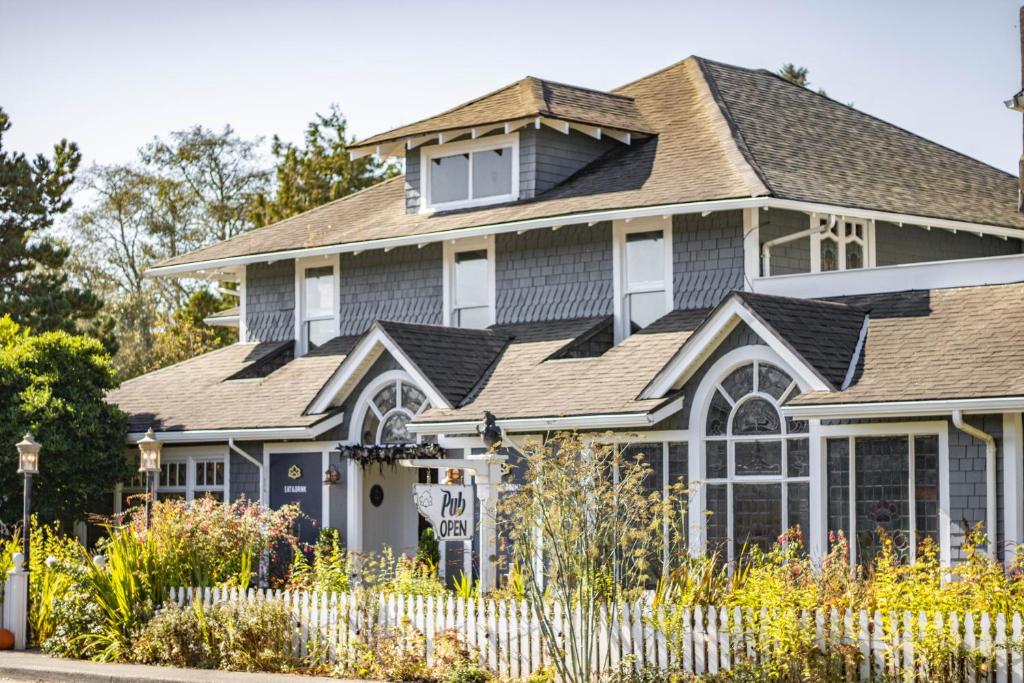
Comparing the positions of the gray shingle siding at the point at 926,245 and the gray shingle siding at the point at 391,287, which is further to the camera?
the gray shingle siding at the point at 391,287

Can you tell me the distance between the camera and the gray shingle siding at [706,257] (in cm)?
2453

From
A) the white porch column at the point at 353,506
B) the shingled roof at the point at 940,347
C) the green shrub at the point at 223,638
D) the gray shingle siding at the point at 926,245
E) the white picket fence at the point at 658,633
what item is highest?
the gray shingle siding at the point at 926,245

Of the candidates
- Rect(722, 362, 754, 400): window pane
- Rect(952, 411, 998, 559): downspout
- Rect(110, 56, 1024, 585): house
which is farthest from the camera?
Rect(722, 362, 754, 400): window pane

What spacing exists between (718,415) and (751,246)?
3526mm

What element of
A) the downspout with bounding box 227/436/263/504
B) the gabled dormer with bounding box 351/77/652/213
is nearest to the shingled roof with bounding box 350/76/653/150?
the gabled dormer with bounding box 351/77/652/213

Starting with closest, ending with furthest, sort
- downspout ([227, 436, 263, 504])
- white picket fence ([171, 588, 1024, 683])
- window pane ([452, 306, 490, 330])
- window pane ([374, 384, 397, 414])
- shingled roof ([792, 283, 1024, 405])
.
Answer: white picket fence ([171, 588, 1024, 683]) < shingled roof ([792, 283, 1024, 405]) < window pane ([374, 384, 397, 414]) < downspout ([227, 436, 263, 504]) < window pane ([452, 306, 490, 330])

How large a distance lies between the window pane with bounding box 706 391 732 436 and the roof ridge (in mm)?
3413

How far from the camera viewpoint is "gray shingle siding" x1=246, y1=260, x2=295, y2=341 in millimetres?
30844

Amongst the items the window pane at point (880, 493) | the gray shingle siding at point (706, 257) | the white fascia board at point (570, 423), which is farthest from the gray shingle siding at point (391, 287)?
the window pane at point (880, 493)

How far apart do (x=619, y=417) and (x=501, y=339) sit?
500cm

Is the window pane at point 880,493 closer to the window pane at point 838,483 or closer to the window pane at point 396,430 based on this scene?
the window pane at point 838,483

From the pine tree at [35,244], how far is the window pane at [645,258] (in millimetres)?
19014

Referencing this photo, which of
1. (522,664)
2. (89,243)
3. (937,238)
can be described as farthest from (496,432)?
(89,243)

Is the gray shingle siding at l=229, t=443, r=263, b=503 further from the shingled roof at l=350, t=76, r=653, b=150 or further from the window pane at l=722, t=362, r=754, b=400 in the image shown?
the window pane at l=722, t=362, r=754, b=400
